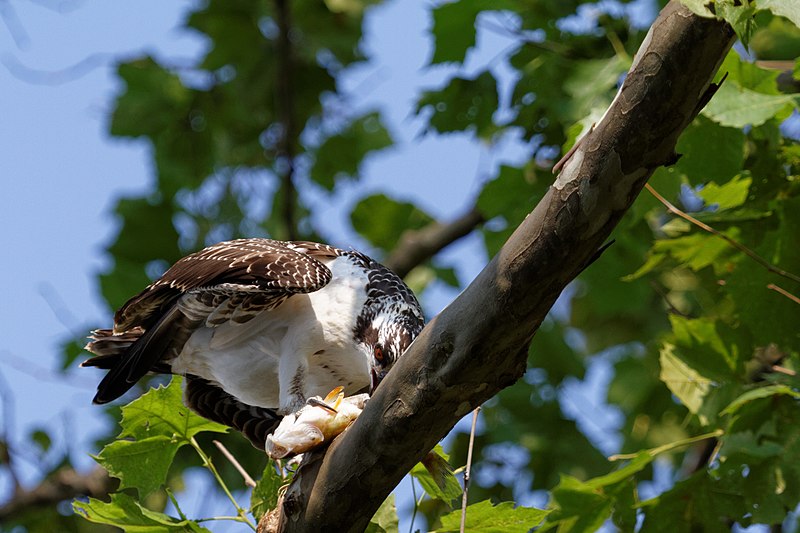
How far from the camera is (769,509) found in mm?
4016

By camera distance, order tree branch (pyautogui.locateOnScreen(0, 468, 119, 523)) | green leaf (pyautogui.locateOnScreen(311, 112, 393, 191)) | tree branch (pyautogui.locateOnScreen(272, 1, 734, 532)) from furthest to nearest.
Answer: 1. green leaf (pyautogui.locateOnScreen(311, 112, 393, 191))
2. tree branch (pyautogui.locateOnScreen(0, 468, 119, 523))
3. tree branch (pyautogui.locateOnScreen(272, 1, 734, 532))

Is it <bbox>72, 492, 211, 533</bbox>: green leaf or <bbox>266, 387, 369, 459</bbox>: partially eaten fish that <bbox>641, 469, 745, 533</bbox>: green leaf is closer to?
<bbox>266, 387, 369, 459</bbox>: partially eaten fish

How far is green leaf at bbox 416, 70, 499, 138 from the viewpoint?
5.50 m

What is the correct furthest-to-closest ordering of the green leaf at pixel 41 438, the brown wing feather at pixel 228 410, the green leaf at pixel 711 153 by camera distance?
the green leaf at pixel 41 438, the brown wing feather at pixel 228 410, the green leaf at pixel 711 153

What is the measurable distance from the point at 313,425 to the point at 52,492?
16.0ft

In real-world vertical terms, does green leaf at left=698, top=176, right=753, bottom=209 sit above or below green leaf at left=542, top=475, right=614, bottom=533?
above

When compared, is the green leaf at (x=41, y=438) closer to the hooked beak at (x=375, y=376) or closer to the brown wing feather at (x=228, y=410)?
the brown wing feather at (x=228, y=410)

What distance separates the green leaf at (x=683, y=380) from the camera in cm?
443

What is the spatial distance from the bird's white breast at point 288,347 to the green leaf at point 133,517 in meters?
0.91

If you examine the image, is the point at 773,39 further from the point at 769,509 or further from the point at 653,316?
the point at 769,509

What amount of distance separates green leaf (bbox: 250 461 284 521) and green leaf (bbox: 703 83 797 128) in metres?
2.06

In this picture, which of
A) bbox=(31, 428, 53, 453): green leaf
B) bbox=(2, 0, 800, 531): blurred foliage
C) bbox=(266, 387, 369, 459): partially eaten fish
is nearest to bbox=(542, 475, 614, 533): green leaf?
bbox=(2, 0, 800, 531): blurred foliage

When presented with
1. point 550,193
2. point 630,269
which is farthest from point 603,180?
point 630,269

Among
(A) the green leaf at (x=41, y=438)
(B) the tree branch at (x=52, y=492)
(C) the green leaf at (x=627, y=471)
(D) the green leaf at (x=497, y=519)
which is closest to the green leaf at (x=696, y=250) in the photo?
(C) the green leaf at (x=627, y=471)
